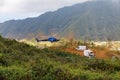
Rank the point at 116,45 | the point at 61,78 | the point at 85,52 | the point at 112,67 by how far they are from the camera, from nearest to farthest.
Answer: the point at 61,78, the point at 112,67, the point at 85,52, the point at 116,45

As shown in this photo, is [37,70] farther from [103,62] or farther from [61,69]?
[103,62]

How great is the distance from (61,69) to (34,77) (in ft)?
3.54

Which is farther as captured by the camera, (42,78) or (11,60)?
(11,60)

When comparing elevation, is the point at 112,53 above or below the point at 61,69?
below

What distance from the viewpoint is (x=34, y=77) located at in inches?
595

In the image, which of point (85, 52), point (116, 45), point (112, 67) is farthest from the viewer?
point (116, 45)

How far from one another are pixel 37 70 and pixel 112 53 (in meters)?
23.4

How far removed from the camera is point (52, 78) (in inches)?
590

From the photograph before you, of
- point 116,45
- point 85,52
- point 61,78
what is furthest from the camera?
point 116,45

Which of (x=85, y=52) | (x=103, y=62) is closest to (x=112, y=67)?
(x=103, y=62)

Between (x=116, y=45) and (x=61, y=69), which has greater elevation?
(x=61, y=69)

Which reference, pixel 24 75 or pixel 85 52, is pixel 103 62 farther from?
pixel 85 52

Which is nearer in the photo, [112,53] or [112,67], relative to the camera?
[112,67]

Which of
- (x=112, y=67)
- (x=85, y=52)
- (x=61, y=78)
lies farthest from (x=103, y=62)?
(x=85, y=52)
